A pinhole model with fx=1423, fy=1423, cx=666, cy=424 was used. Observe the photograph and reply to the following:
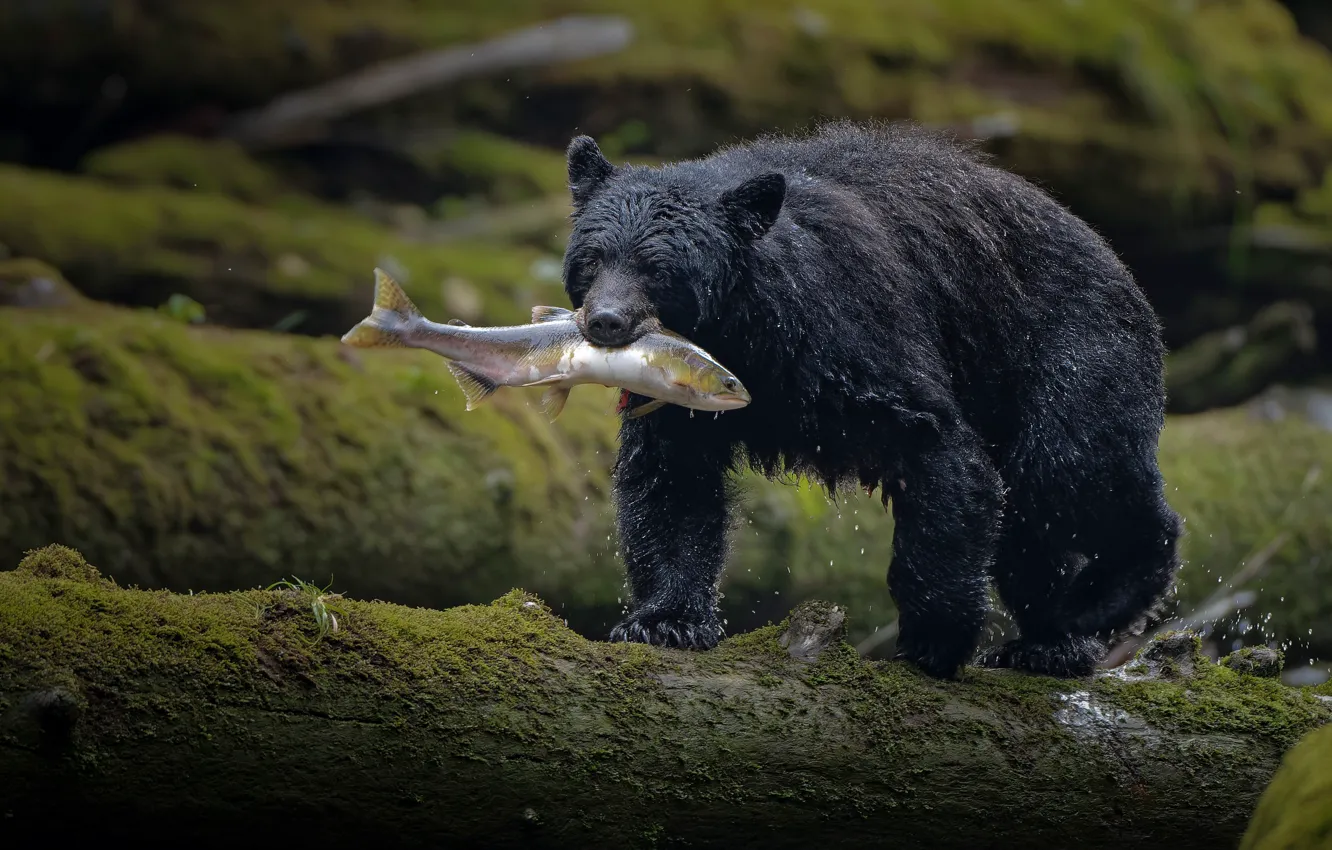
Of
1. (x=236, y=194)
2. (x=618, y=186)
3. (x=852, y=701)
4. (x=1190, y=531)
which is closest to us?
(x=852, y=701)

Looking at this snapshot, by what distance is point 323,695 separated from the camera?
4766 millimetres

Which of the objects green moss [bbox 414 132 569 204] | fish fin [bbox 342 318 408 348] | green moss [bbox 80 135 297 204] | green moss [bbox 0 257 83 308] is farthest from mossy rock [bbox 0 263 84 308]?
fish fin [bbox 342 318 408 348]

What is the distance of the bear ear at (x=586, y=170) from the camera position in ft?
20.7

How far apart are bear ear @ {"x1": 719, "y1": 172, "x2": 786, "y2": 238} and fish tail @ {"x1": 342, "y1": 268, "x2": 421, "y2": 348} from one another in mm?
1480

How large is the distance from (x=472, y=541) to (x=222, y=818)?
509 cm

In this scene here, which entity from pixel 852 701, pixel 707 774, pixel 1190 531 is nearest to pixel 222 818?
pixel 707 774

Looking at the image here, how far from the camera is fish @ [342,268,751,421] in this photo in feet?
17.9

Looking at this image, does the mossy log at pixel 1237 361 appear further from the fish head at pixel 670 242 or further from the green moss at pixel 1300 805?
the green moss at pixel 1300 805

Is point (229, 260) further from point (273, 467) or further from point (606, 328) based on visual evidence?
point (606, 328)

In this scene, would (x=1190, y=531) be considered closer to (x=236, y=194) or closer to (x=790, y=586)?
(x=790, y=586)

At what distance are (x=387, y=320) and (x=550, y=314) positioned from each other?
0.83 meters

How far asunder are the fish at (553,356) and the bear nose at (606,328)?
0.12ft

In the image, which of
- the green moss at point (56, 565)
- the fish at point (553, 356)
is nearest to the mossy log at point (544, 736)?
the green moss at point (56, 565)

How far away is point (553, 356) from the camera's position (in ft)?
18.4
